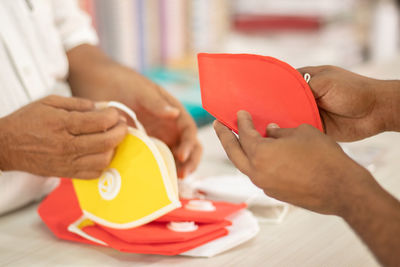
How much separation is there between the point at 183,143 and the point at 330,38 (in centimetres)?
167

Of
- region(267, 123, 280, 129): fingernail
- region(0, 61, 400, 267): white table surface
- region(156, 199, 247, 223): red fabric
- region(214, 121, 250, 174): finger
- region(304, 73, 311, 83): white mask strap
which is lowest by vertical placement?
region(0, 61, 400, 267): white table surface

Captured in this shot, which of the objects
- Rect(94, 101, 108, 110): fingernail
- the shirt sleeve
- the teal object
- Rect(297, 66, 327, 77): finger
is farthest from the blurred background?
Rect(297, 66, 327, 77): finger

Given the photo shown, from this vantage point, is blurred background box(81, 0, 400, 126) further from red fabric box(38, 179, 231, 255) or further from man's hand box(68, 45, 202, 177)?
red fabric box(38, 179, 231, 255)

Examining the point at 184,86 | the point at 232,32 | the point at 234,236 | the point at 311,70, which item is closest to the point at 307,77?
the point at 311,70

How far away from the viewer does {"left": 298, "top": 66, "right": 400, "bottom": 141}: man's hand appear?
640 millimetres

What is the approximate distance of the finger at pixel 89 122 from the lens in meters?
0.70

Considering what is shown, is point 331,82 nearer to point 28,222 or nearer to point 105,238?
point 105,238

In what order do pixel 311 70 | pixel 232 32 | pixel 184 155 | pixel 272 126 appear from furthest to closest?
pixel 232 32, pixel 184 155, pixel 311 70, pixel 272 126

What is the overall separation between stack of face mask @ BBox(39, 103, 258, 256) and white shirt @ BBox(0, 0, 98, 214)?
0.41ft

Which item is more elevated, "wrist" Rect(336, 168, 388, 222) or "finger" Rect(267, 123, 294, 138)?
"finger" Rect(267, 123, 294, 138)

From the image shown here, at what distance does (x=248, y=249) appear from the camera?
0.69 metres

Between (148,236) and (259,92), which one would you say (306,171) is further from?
(148,236)

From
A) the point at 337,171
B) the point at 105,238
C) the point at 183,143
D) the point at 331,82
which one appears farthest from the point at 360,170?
the point at 183,143

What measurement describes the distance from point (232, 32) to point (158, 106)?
1.58 meters
